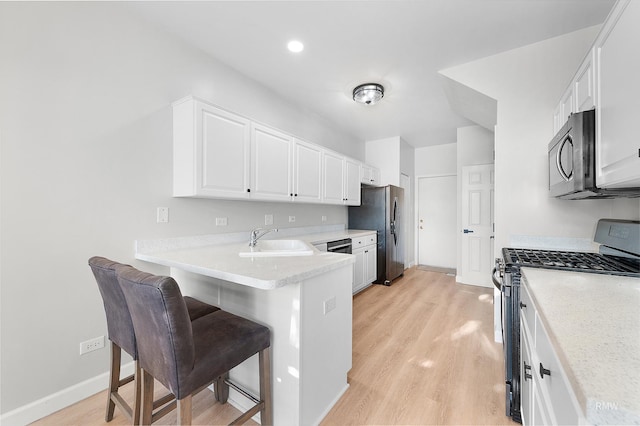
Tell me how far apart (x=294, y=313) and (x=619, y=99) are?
5.44 ft

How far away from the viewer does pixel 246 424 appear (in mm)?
1504

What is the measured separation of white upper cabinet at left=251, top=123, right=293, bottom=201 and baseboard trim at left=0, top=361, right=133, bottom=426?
1.75 meters

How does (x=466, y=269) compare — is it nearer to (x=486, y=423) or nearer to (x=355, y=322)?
(x=355, y=322)

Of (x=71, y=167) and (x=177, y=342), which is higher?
(x=71, y=167)

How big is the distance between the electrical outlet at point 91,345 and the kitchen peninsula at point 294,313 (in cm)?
66

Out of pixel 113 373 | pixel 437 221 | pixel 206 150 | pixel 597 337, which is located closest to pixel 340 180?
pixel 206 150

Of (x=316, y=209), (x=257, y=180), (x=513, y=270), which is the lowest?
(x=513, y=270)

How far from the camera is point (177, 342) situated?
1017 millimetres


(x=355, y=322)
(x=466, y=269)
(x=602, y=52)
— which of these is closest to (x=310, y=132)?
(x=355, y=322)

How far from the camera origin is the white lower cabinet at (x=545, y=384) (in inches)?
23.3

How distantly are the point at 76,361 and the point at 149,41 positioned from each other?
2370 mm

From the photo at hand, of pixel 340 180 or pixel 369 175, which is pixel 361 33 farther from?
pixel 369 175

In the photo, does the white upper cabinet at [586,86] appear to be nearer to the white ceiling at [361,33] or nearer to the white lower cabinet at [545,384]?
the white ceiling at [361,33]

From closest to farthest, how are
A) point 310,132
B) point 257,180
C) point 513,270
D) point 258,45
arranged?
point 513,270 < point 258,45 < point 257,180 < point 310,132
